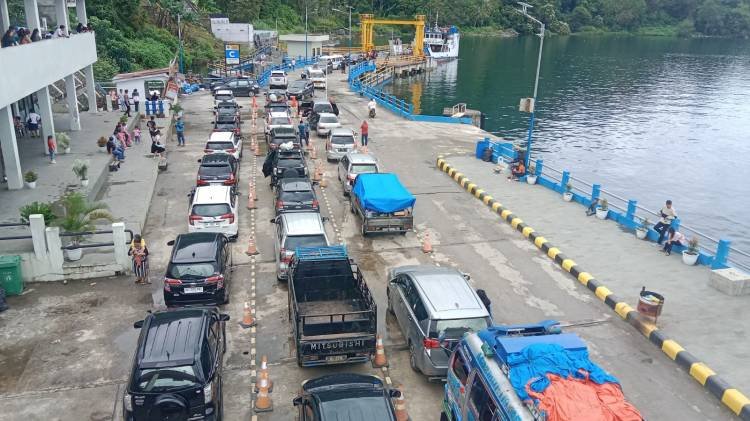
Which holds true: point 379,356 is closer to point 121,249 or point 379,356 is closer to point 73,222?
point 121,249

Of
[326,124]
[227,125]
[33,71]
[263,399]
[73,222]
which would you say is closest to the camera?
[263,399]

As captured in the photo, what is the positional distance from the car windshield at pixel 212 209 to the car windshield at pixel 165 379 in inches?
370

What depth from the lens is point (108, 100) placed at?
3622 centimetres

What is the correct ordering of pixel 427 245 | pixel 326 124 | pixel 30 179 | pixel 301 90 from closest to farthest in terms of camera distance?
pixel 427 245 < pixel 30 179 < pixel 326 124 < pixel 301 90

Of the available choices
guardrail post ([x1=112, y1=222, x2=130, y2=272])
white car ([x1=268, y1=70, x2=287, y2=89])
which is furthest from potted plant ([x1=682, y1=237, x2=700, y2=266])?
white car ([x1=268, y1=70, x2=287, y2=89])

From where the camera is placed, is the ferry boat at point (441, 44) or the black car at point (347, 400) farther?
the ferry boat at point (441, 44)

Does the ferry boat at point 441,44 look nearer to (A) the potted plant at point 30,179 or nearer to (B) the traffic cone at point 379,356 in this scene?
(A) the potted plant at point 30,179

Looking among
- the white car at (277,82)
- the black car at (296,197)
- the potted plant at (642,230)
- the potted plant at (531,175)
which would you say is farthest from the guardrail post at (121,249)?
the white car at (277,82)

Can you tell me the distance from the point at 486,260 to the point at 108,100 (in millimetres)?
27632

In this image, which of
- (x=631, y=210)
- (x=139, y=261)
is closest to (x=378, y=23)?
(x=631, y=210)

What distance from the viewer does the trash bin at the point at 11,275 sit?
1495 centimetres

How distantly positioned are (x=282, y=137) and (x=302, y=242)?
14043mm

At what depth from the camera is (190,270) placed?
1429cm

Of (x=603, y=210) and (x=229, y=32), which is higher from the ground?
(x=229, y=32)
